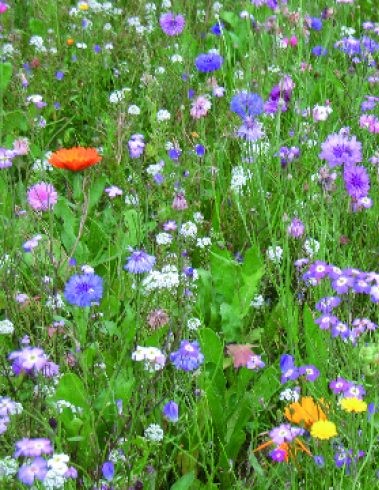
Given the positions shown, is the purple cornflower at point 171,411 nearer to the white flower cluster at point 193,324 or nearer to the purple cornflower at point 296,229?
the white flower cluster at point 193,324

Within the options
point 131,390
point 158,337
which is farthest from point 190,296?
point 131,390

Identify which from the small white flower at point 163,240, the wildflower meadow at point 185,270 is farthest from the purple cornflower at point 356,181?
the small white flower at point 163,240

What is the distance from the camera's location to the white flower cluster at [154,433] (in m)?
1.58

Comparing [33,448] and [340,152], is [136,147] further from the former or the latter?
[33,448]

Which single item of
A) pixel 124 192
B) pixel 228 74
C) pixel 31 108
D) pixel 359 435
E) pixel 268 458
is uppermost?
pixel 228 74

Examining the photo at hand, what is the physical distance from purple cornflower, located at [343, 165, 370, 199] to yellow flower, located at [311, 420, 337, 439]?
2.79 feet

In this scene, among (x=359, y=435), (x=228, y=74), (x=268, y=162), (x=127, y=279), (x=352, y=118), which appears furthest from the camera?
(x=228, y=74)

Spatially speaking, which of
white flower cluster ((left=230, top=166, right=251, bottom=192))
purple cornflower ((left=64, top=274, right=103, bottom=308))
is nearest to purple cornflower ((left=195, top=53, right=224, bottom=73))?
white flower cluster ((left=230, top=166, right=251, bottom=192))

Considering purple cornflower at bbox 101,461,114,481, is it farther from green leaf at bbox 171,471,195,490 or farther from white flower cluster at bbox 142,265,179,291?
white flower cluster at bbox 142,265,179,291

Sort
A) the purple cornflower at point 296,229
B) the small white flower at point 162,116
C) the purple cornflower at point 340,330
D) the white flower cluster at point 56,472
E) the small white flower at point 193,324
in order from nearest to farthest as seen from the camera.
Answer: the white flower cluster at point 56,472 < the purple cornflower at point 340,330 < the small white flower at point 193,324 < the purple cornflower at point 296,229 < the small white flower at point 162,116

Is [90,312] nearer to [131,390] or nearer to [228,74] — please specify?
[131,390]

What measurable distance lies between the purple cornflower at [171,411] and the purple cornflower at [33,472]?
1.00 ft

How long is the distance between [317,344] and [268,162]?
749 mm

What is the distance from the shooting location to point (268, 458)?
1745 millimetres
